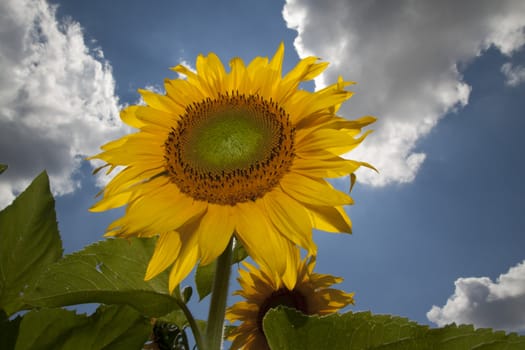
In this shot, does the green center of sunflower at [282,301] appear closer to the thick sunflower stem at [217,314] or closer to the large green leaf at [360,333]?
the thick sunflower stem at [217,314]

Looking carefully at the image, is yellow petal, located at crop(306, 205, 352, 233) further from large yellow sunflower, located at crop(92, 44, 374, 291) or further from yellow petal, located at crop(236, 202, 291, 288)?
yellow petal, located at crop(236, 202, 291, 288)

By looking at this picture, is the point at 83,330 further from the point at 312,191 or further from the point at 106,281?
the point at 312,191

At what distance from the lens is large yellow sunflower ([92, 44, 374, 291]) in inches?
65.2

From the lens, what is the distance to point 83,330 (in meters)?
1.29

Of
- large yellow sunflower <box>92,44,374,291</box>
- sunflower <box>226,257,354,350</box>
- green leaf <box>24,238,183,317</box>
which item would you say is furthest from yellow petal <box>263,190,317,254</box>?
sunflower <box>226,257,354,350</box>

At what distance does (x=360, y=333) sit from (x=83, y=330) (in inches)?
27.5

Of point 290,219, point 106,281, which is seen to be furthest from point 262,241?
point 106,281

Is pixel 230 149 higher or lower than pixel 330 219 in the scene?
higher

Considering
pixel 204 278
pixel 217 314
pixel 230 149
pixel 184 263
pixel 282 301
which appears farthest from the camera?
pixel 282 301

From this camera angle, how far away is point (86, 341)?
1291mm

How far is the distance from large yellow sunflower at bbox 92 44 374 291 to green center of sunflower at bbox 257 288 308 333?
1.50 m

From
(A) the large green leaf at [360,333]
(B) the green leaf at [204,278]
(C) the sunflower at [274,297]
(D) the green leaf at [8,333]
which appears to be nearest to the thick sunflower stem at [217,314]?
(A) the large green leaf at [360,333]

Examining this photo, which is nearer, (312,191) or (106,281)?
(106,281)

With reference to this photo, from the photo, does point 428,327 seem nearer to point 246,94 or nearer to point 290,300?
point 246,94
